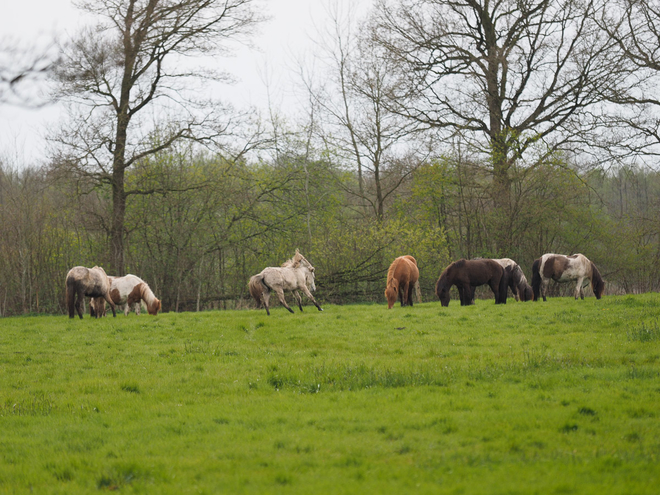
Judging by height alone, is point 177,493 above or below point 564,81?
below

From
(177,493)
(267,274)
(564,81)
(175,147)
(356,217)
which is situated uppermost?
(564,81)

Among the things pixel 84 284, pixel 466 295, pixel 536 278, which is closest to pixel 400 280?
pixel 466 295

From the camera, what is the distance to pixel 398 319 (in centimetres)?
A: 1431

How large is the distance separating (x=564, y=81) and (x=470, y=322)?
16608 millimetres

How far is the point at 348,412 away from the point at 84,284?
13291 mm

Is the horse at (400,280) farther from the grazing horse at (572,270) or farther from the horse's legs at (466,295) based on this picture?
the grazing horse at (572,270)

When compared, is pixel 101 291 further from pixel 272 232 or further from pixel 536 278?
pixel 536 278

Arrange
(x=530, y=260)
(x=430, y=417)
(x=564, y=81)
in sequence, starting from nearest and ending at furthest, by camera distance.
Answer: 1. (x=430, y=417)
2. (x=564, y=81)
3. (x=530, y=260)

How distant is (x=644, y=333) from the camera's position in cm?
1005

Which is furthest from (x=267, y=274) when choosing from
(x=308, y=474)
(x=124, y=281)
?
(x=308, y=474)

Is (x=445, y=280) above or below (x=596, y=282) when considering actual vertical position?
above

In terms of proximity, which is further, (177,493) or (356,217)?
(356,217)

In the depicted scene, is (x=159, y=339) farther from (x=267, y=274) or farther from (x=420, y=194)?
(x=420, y=194)

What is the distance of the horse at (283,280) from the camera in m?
16.2
